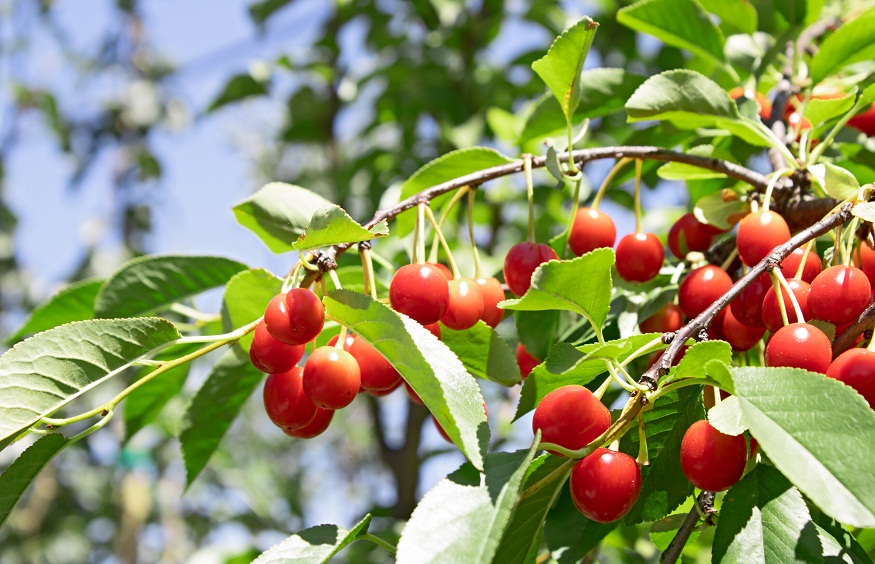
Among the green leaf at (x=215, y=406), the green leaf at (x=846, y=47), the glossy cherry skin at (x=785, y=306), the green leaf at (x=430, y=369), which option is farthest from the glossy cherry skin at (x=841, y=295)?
the green leaf at (x=215, y=406)

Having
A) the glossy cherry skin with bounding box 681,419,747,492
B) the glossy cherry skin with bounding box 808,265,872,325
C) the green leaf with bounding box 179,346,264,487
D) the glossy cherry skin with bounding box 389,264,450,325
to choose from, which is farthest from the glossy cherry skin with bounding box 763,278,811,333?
the green leaf with bounding box 179,346,264,487

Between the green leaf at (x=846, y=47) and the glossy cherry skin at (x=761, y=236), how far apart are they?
1.65ft

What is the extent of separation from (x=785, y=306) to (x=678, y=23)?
0.68 m

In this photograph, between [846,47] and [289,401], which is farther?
[846,47]

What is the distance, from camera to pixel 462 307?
0.99 m

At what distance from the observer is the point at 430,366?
30.2 inches

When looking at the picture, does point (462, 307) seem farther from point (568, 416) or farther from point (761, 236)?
point (761, 236)

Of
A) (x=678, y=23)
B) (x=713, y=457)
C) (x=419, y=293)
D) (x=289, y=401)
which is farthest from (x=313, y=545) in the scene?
(x=678, y=23)

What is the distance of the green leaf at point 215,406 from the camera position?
124cm

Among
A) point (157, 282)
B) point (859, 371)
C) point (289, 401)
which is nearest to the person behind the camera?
point (859, 371)

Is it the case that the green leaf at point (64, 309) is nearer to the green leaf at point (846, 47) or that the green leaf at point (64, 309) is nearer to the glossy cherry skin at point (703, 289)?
the glossy cherry skin at point (703, 289)

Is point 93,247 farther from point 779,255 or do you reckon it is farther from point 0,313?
point 779,255

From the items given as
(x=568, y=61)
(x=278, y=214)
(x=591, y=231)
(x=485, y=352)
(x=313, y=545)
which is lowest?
(x=313, y=545)

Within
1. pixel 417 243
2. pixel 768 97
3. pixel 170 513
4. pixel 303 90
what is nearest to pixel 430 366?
pixel 417 243
